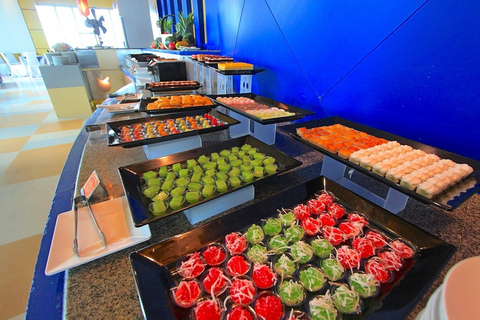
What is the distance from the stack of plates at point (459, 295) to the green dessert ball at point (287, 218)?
455 mm

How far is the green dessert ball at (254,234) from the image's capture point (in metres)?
0.71

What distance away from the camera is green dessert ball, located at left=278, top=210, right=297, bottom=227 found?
30.5 inches

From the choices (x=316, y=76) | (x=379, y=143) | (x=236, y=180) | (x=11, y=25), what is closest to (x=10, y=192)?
(x=236, y=180)

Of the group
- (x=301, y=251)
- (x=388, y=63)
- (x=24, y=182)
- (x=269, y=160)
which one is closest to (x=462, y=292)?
(x=301, y=251)

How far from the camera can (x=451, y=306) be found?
28cm

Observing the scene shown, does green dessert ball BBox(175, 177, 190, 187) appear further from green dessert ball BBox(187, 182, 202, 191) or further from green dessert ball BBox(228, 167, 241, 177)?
green dessert ball BBox(228, 167, 241, 177)

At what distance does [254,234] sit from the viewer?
2.35 feet

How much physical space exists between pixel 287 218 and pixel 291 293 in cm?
26

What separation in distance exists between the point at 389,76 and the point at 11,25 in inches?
664

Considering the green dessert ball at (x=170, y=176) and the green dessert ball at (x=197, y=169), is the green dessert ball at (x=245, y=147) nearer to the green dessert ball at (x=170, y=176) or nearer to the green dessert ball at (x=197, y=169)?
the green dessert ball at (x=197, y=169)

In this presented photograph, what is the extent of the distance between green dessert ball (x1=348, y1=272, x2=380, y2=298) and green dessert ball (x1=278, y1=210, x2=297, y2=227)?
0.78ft

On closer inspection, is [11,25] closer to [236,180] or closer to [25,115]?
[25,115]

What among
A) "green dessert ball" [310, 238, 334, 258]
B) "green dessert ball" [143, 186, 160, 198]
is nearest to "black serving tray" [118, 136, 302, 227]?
"green dessert ball" [143, 186, 160, 198]

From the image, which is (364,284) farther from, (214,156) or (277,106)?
(277,106)
